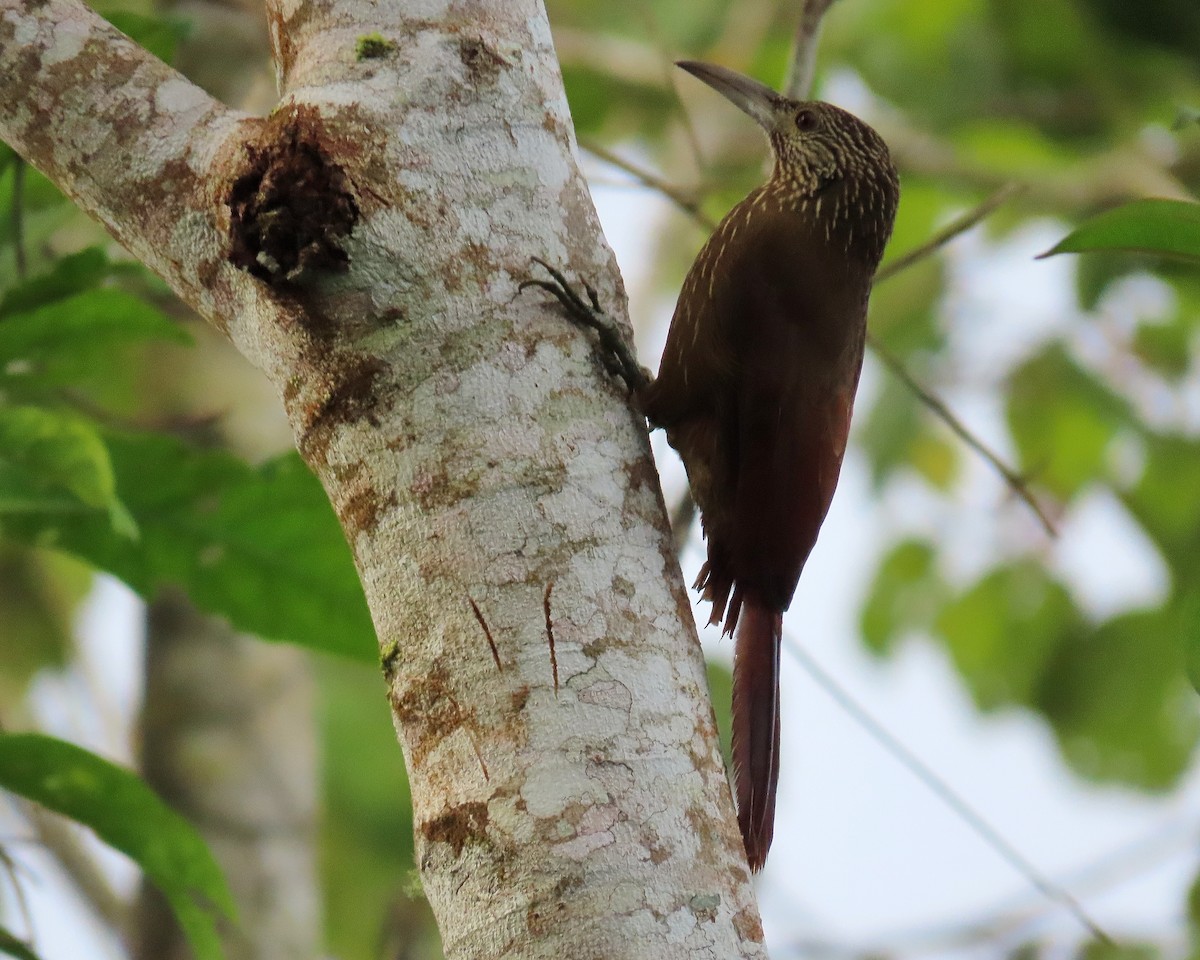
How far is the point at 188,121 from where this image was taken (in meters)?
1.51

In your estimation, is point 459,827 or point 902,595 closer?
point 459,827

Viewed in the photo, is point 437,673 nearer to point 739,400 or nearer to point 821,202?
point 739,400

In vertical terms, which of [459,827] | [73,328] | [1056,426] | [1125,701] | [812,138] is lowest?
[459,827]

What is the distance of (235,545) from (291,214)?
2.89 ft

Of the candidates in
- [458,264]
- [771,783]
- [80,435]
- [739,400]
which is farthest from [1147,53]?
[80,435]

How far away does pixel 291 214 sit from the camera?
137cm

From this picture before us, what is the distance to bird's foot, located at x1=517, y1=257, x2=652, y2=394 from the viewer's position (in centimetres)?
151

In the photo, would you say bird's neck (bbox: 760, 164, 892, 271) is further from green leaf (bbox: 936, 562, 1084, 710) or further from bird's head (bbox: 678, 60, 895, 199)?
green leaf (bbox: 936, 562, 1084, 710)

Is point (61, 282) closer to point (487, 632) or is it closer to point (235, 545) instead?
point (235, 545)

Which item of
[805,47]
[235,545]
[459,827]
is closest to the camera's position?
[459,827]

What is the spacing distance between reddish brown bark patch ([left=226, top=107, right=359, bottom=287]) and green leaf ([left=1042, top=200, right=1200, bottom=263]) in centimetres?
71

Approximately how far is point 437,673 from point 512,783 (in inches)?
5.2

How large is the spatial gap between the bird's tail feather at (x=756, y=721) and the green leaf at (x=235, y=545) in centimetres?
56

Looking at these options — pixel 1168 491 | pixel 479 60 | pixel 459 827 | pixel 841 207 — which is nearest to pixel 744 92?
pixel 841 207
